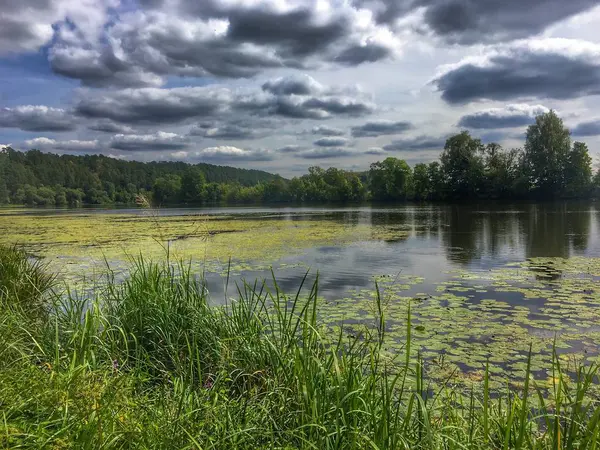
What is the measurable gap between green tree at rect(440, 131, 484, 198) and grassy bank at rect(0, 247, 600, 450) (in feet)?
200

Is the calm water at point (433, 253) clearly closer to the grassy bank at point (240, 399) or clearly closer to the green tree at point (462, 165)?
the grassy bank at point (240, 399)

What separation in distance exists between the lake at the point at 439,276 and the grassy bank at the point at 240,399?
0.49 metres

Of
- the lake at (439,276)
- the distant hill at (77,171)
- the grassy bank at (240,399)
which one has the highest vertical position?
the distant hill at (77,171)

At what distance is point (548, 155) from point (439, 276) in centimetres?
5361

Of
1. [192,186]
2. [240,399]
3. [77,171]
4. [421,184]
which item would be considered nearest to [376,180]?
[421,184]

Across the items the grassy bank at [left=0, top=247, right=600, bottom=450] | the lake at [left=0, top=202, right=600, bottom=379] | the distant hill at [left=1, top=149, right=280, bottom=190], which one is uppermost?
the distant hill at [left=1, top=149, right=280, bottom=190]

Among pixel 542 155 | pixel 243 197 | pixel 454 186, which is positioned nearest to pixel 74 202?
pixel 243 197

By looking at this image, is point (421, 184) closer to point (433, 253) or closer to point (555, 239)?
point (555, 239)

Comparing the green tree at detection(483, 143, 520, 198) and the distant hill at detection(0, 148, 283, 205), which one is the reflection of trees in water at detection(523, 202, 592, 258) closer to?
the green tree at detection(483, 143, 520, 198)

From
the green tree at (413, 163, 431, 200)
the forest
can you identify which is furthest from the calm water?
the green tree at (413, 163, 431, 200)

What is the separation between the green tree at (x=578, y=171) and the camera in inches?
2080

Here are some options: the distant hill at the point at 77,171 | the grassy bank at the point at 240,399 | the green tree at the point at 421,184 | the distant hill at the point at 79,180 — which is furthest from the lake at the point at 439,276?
the distant hill at the point at 77,171

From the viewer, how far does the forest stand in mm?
54344

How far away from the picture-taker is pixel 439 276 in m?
10.2
